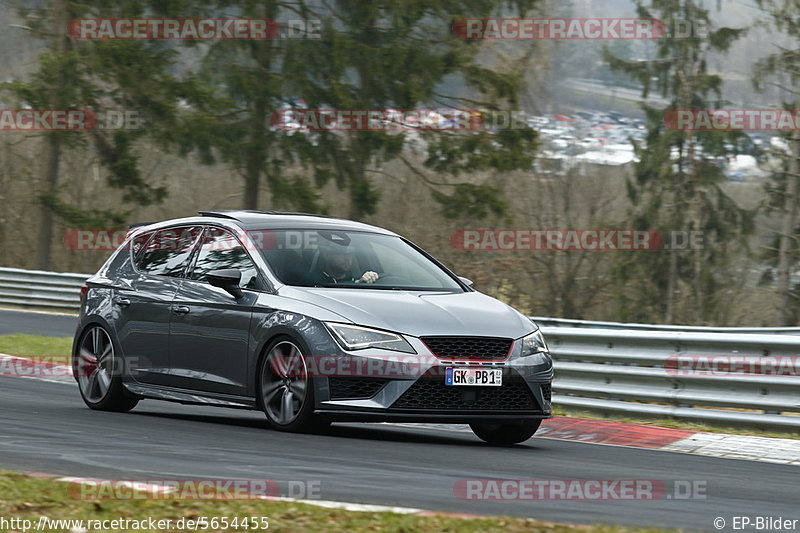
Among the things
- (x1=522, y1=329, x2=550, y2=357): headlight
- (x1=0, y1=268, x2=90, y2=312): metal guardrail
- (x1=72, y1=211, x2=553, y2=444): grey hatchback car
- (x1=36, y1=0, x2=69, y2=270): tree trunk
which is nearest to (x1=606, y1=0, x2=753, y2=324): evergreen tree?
(x1=36, y1=0, x2=69, y2=270): tree trunk

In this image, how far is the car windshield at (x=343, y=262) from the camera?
9.91m

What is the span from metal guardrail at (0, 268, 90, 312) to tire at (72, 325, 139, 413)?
17104 millimetres

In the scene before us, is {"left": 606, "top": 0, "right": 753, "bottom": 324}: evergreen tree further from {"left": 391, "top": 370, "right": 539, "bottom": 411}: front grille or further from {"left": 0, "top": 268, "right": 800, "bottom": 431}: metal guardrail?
{"left": 391, "top": 370, "right": 539, "bottom": 411}: front grille

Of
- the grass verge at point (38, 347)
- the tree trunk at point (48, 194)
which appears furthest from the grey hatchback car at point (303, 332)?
the tree trunk at point (48, 194)

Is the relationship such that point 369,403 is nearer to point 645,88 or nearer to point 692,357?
point 692,357

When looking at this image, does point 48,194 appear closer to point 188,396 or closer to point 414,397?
point 188,396

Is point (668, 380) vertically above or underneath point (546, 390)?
underneath

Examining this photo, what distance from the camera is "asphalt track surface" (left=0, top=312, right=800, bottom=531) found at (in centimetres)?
678

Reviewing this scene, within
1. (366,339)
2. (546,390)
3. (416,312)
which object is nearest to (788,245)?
(546,390)

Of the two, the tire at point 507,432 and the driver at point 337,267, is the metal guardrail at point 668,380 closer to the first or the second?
the tire at point 507,432

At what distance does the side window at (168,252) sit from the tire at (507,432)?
2.74m

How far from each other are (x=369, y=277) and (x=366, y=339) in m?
1.08

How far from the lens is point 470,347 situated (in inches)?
360

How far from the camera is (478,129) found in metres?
36.7
